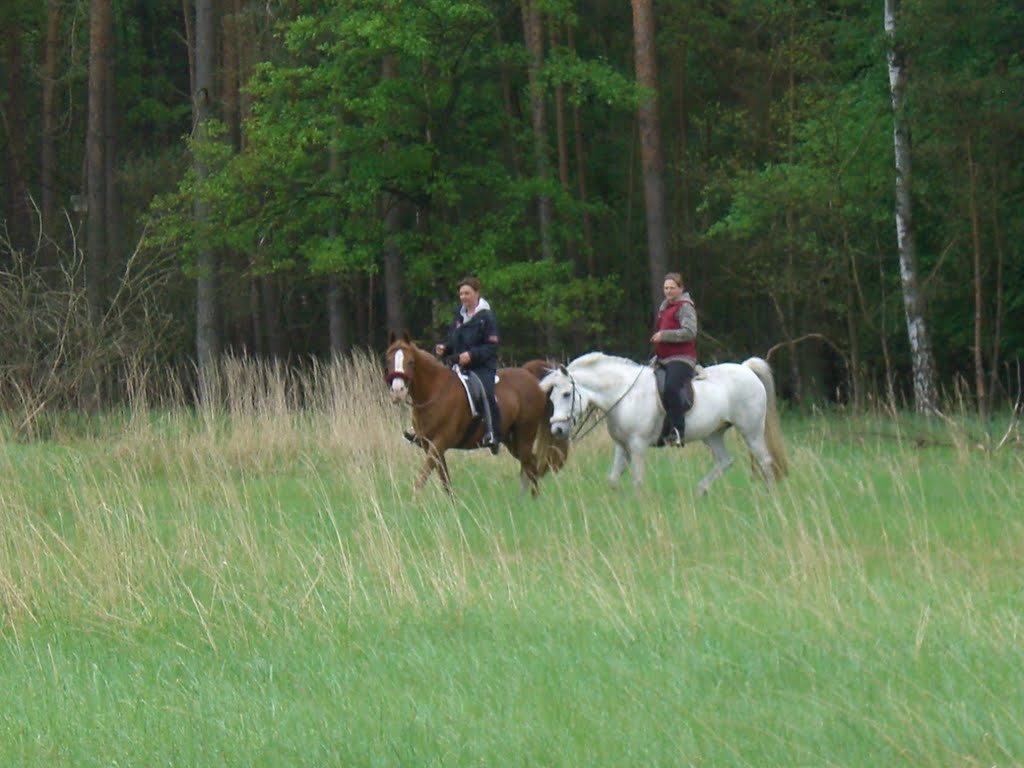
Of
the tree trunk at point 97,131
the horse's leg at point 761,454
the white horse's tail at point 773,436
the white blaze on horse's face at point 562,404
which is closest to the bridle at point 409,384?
the white blaze on horse's face at point 562,404

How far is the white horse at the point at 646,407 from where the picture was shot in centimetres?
1519

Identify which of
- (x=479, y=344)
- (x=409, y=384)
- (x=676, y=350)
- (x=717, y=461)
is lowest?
(x=717, y=461)

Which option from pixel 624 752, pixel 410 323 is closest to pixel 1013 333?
pixel 410 323

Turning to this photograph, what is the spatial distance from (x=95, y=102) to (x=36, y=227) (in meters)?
11.3

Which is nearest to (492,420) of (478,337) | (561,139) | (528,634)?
(478,337)

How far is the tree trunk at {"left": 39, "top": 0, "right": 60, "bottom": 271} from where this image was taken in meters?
42.3

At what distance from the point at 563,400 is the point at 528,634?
6.85 metres

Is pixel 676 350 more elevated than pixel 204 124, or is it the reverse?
pixel 204 124

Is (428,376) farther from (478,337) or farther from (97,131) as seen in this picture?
(97,131)

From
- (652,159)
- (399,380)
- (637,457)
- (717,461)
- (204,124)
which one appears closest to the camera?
(399,380)

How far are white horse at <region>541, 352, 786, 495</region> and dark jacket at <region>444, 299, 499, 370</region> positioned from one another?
60 cm

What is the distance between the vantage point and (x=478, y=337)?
15578 millimetres

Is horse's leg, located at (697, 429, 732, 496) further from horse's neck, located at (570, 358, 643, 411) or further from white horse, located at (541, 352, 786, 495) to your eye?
horse's neck, located at (570, 358, 643, 411)

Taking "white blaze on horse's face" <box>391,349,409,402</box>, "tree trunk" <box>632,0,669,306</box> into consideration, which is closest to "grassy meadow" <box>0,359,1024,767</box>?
"white blaze on horse's face" <box>391,349,409,402</box>
